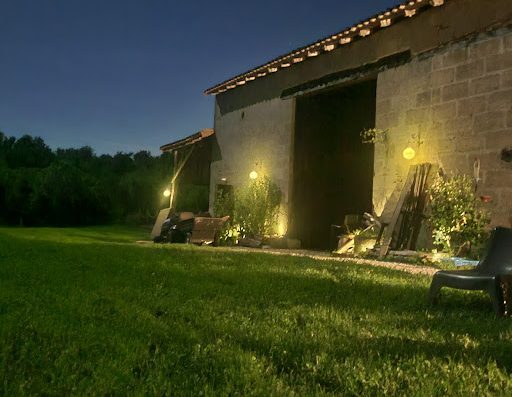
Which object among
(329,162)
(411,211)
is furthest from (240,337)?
(329,162)

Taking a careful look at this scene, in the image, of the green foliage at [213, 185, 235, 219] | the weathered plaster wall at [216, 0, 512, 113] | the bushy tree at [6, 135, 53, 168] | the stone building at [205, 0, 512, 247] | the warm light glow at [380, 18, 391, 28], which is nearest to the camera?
the stone building at [205, 0, 512, 247]

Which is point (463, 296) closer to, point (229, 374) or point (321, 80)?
point (229, 374)

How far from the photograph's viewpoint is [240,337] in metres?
3.50

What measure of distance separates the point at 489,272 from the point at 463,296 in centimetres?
82

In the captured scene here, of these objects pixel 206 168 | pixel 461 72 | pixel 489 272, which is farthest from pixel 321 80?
pixel 489 272

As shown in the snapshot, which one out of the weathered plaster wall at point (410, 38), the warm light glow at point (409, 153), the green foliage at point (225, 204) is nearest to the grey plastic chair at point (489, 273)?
the weathered plaster wall at point (410, 38)

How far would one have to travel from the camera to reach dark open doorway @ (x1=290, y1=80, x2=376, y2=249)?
15.4 m

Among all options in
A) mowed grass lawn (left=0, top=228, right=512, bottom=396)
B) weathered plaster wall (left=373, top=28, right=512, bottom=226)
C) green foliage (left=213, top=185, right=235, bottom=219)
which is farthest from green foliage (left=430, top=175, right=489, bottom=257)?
green foliage (left=213, top=185, right=235, bottom=219)

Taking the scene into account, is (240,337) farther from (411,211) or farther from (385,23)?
(385,23)

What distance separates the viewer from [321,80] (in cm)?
1402

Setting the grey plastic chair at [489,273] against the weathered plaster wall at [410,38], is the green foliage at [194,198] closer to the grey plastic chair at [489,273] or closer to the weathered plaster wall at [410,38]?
the weathered plaster wall at [410,38]

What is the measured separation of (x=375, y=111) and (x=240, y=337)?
1145cm

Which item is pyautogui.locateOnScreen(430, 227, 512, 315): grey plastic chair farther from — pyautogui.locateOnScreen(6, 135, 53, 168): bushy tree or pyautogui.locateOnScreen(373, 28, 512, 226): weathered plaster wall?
pyautogui.locateOnScreen(6, 135, 53, 168): bushy tree

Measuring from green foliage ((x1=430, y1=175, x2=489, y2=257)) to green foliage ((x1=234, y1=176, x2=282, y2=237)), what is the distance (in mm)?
6085
